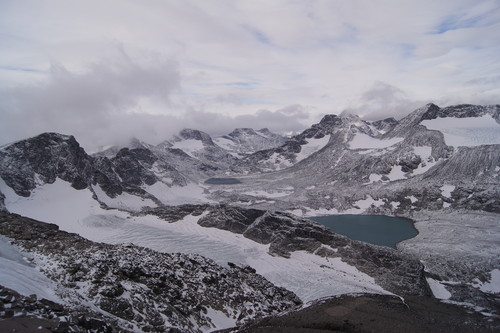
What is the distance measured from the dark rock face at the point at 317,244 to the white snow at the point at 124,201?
66847mm

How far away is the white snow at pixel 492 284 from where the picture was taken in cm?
7474

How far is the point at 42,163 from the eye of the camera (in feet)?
427

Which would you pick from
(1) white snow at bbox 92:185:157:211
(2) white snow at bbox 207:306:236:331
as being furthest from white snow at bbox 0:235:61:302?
(1) white snow at bbox 92:185:157:211

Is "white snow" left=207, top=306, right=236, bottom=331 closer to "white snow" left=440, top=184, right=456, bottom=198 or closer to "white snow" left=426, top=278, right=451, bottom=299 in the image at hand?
"white snow" left=426, top=278, right=451, bottom=299

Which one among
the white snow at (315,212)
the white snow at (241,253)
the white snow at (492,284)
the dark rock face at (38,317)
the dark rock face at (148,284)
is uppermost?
the dark rock face at (38,317)

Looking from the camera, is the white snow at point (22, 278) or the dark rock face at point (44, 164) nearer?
the white snow at point (22, 278)

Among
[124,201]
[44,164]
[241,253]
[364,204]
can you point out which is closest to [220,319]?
[241,253]

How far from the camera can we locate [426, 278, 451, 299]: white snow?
68.2 metres

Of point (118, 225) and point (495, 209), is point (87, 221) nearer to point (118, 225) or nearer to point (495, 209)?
point (118, 225)

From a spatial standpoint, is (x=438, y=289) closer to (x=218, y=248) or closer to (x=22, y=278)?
(x=218, y=248)

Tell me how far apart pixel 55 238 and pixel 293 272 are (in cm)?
4454

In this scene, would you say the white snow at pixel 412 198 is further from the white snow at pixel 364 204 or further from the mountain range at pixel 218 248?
the white snow at pixel 364 204

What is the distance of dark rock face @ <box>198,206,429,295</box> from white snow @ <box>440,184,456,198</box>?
102 m

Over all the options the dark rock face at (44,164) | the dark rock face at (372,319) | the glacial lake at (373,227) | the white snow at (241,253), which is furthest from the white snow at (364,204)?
the dark rock face at (372,319)
